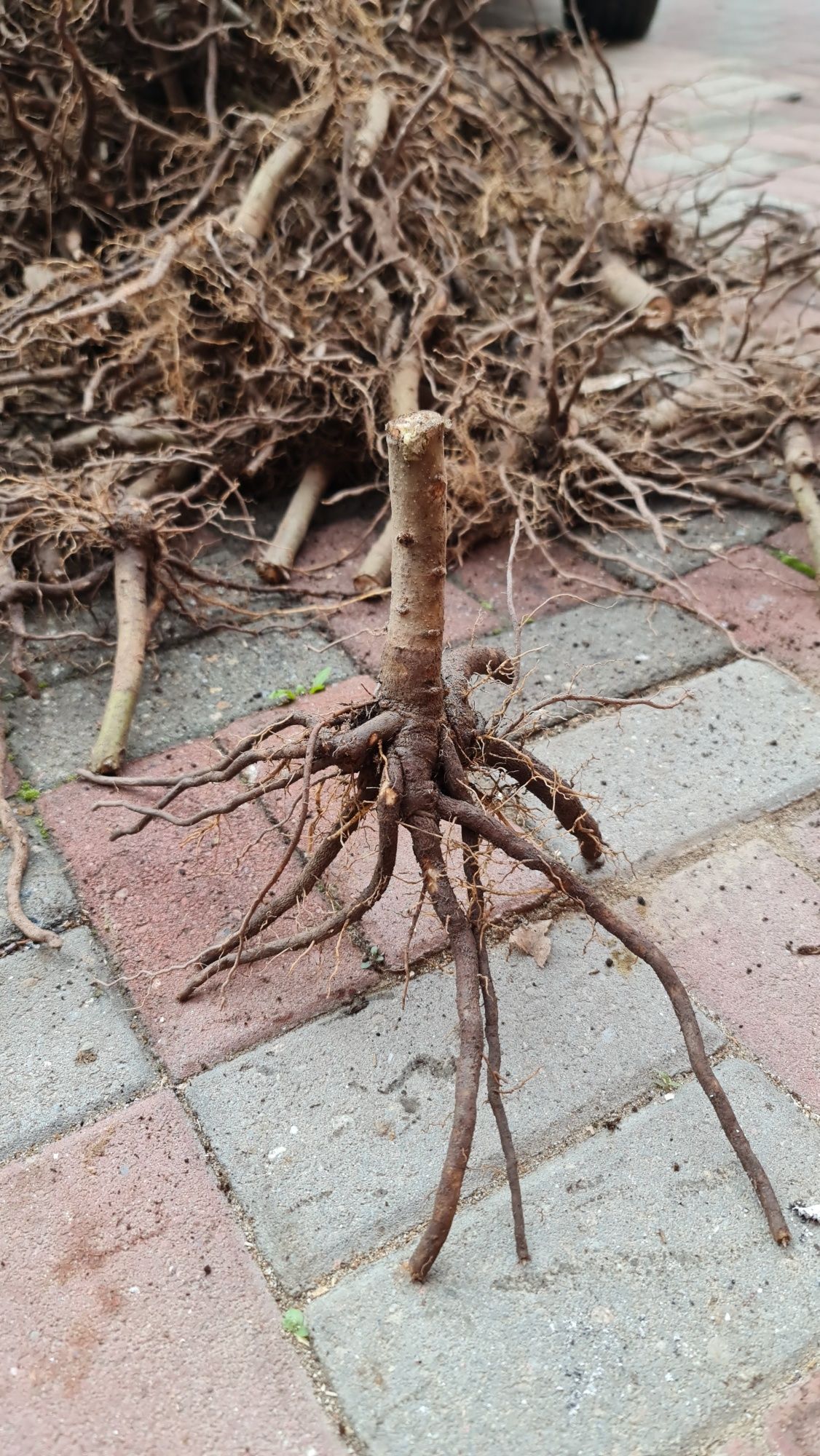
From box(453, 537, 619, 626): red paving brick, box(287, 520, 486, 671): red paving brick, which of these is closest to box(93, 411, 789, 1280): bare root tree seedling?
box(287, 520, 486, 671): red paving brick

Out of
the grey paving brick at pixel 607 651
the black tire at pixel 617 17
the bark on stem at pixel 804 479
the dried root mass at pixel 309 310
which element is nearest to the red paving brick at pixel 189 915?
the dried root mass at pixel 309 310

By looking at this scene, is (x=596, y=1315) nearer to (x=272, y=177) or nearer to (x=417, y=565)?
(x=417, y=565)

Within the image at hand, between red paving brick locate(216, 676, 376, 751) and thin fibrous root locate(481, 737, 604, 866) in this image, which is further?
red paving brick locate(216, 676, 376, 751)

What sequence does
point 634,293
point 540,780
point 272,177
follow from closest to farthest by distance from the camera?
1. point 540,780
2. point 272,177
3. point 634,293

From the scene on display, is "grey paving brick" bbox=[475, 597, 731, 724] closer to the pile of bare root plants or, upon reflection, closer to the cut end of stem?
the pile of bare root plants

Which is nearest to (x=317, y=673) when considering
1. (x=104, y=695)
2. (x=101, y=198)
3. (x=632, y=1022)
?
(x=104, y=695)

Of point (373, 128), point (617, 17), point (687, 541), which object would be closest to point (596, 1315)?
point (687, 541)

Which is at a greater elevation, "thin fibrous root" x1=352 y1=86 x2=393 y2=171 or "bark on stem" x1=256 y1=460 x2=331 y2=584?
"thin fibrous root" x1=352 y1=86 x2=393 y2=171

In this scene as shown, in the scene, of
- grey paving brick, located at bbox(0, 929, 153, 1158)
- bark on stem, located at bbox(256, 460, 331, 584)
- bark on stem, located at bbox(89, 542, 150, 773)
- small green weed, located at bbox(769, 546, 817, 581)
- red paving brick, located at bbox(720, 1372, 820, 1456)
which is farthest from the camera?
small green weed, located at bbox(769, 546, 817, 581)
